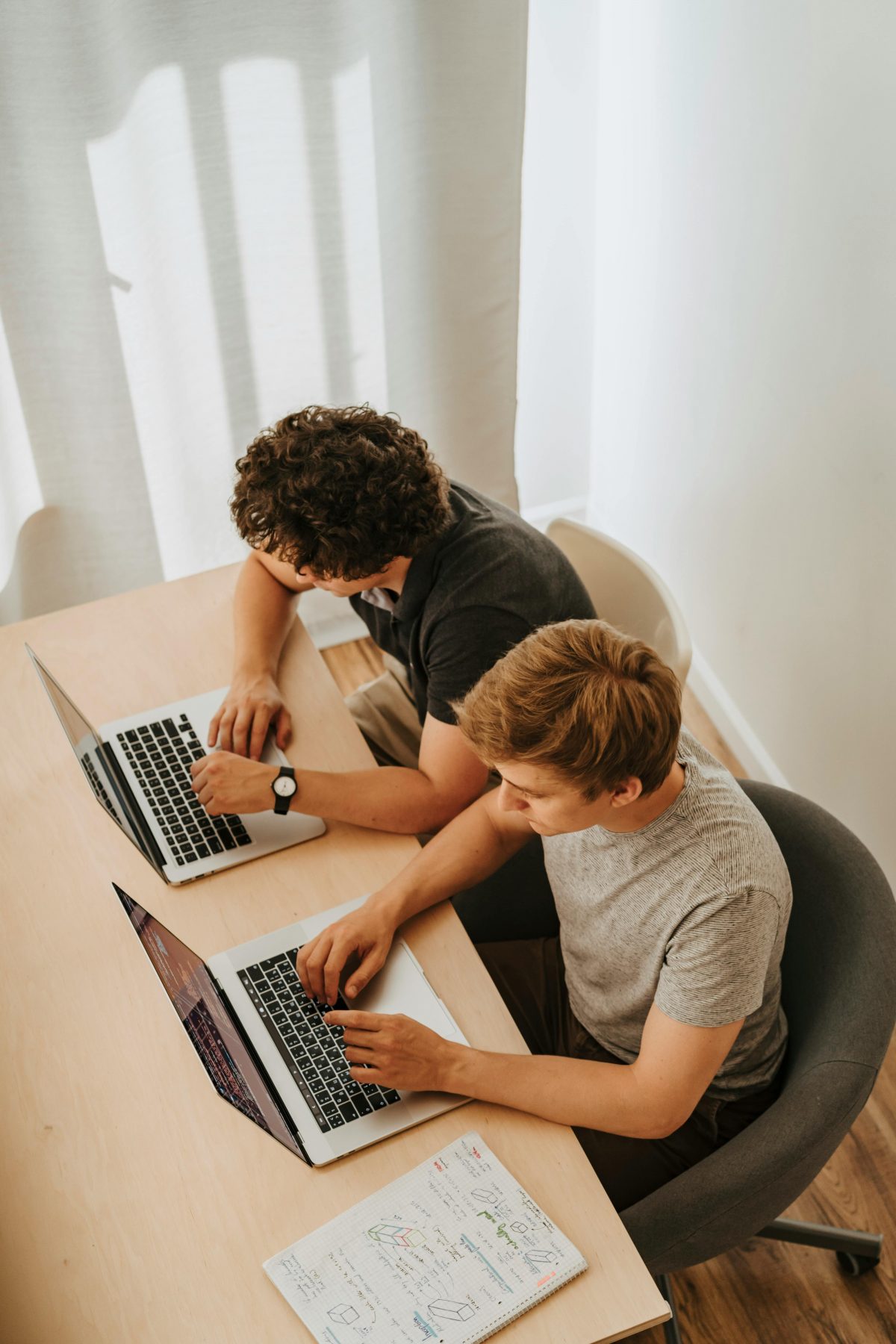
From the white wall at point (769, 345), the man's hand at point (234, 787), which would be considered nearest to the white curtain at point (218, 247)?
the white wall at point (769, 345)

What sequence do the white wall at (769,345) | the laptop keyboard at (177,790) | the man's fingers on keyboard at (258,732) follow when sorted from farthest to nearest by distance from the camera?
1. the white wall at (769,345)
2. the man's fingers on keyboard at (258,732)
3. the laptop keyboard at (177,790)

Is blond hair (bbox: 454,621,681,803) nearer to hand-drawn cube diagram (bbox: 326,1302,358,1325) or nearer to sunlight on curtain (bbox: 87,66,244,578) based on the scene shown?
hand-drawn cube diagram (bbox: 326,1302,358,1325)

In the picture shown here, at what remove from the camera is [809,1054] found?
1244 mm

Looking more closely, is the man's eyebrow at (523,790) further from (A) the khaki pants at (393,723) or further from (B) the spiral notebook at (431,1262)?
(A) the khaki pants at (393,723)

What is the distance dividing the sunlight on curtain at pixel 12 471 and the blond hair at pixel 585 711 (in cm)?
152

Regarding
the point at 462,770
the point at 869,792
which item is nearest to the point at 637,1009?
the point at 462,770

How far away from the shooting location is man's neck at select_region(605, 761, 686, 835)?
3.94 ft

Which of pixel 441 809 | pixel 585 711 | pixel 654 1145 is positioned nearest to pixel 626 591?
pixel 441 809

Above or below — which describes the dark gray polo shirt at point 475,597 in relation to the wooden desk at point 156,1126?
above

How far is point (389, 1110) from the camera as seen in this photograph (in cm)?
119

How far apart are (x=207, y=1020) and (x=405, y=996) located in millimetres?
227

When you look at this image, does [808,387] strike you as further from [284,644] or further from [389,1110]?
[389,1110]

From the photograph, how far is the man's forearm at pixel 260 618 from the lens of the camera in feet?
5.51

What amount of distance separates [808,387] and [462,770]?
1038 millimetres
